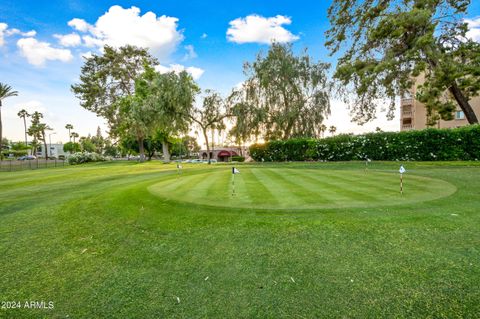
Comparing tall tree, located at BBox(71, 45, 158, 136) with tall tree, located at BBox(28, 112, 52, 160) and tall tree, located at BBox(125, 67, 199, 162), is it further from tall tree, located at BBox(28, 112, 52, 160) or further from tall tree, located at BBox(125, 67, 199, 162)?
tall tree, located at BBox(28, 112, 52, 160)

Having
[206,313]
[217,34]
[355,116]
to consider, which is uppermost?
[217,34]

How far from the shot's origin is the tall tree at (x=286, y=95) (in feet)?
93.9

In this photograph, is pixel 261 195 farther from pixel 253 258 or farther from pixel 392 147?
pixel 392 147

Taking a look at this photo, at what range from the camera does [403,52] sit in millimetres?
18641

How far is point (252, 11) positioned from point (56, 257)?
2175 cm

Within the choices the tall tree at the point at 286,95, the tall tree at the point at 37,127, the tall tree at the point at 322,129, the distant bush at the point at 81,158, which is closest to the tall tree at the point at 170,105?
the tall tree at the point at 286,95

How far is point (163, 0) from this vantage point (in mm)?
15297

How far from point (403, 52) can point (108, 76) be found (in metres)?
46.2

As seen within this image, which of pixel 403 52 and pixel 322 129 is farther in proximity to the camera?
pixel 322 129

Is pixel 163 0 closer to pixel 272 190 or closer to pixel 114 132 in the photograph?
pixel 272 190

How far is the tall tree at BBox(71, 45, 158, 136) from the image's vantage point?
143 feet

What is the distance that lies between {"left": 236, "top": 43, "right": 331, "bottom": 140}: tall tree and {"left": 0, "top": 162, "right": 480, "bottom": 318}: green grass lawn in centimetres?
2347

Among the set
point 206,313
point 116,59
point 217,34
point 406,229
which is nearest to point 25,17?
point 217,34

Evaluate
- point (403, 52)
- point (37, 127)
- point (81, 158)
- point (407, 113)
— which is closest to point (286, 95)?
point (403, 52)
